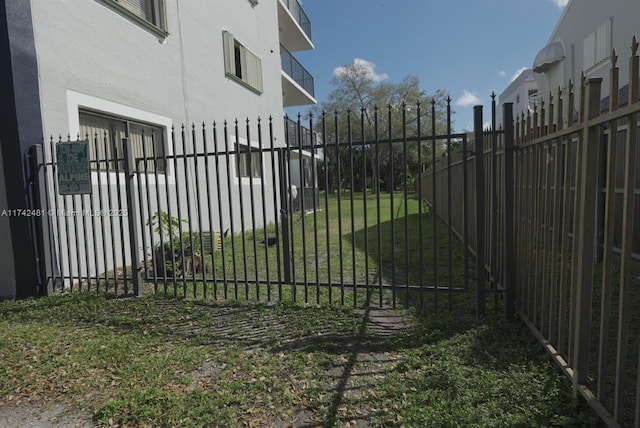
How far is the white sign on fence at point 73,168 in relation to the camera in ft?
16.5

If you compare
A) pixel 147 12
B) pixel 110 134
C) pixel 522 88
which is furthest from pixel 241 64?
pixel 522 88

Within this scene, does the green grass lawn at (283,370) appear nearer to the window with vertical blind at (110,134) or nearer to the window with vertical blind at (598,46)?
the window with vertical blind at (110,134)

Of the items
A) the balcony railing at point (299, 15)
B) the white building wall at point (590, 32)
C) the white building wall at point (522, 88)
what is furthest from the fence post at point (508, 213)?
the white building wall at point (522, 88)

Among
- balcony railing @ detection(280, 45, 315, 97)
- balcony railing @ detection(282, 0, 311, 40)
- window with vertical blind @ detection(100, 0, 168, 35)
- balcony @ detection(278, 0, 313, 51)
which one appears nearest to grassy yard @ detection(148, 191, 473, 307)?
window with vertical blind @ detection(100, 0, 168, 35)

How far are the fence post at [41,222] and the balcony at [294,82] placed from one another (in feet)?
40.6

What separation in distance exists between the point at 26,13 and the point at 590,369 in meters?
7.31

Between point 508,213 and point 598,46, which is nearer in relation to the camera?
point 508,213

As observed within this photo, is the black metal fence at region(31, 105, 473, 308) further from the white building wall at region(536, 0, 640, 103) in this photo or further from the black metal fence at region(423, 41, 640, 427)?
the white building wall at region(536, 0, 640, 103)

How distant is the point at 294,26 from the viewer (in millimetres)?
18516

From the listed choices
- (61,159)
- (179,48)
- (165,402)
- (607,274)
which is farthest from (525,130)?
(179,48)

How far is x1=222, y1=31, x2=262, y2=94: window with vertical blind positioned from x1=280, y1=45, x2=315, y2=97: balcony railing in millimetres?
4238

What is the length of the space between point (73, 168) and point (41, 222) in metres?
0.98

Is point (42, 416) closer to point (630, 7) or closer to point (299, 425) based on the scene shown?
point (299, 425)

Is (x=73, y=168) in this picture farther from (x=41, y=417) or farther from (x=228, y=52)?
(x=228, y=52)
